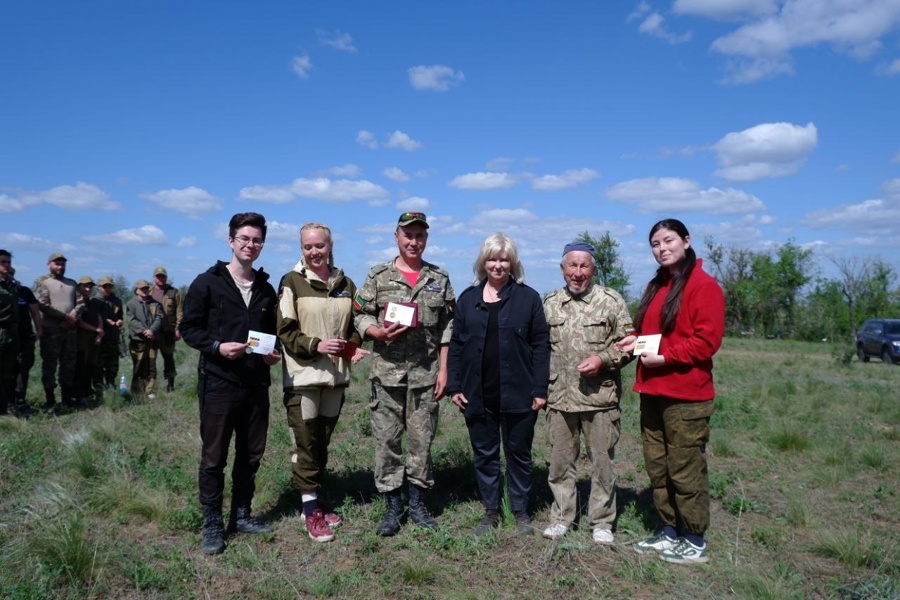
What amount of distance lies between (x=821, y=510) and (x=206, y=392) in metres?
5.11

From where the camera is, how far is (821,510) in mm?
5207

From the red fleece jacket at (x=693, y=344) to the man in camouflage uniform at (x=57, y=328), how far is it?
9247mm

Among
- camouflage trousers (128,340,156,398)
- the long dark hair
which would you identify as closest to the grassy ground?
the long dark hair

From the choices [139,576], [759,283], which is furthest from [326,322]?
[759,283]

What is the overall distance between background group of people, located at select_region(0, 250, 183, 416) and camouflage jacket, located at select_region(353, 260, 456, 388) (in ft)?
22.2

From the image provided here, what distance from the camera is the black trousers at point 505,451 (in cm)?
442

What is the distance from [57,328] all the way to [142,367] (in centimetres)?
138

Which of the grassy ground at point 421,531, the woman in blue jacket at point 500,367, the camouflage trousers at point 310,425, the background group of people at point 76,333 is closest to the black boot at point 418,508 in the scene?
Result: the grassy ground at point 421,531

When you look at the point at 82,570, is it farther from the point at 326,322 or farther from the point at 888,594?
the point at 888,594

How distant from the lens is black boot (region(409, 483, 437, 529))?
4618 mm

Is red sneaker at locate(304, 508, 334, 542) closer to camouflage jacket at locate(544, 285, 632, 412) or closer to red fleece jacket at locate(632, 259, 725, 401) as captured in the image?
camouflage jacket at locate(544, 285, 632, 412)

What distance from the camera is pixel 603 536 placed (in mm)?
4336

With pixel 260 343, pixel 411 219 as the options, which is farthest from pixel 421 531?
pixel 411 219

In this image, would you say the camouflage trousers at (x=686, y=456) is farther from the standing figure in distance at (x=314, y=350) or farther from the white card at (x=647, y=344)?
the standing figure in distance at (x=314, y=350)
